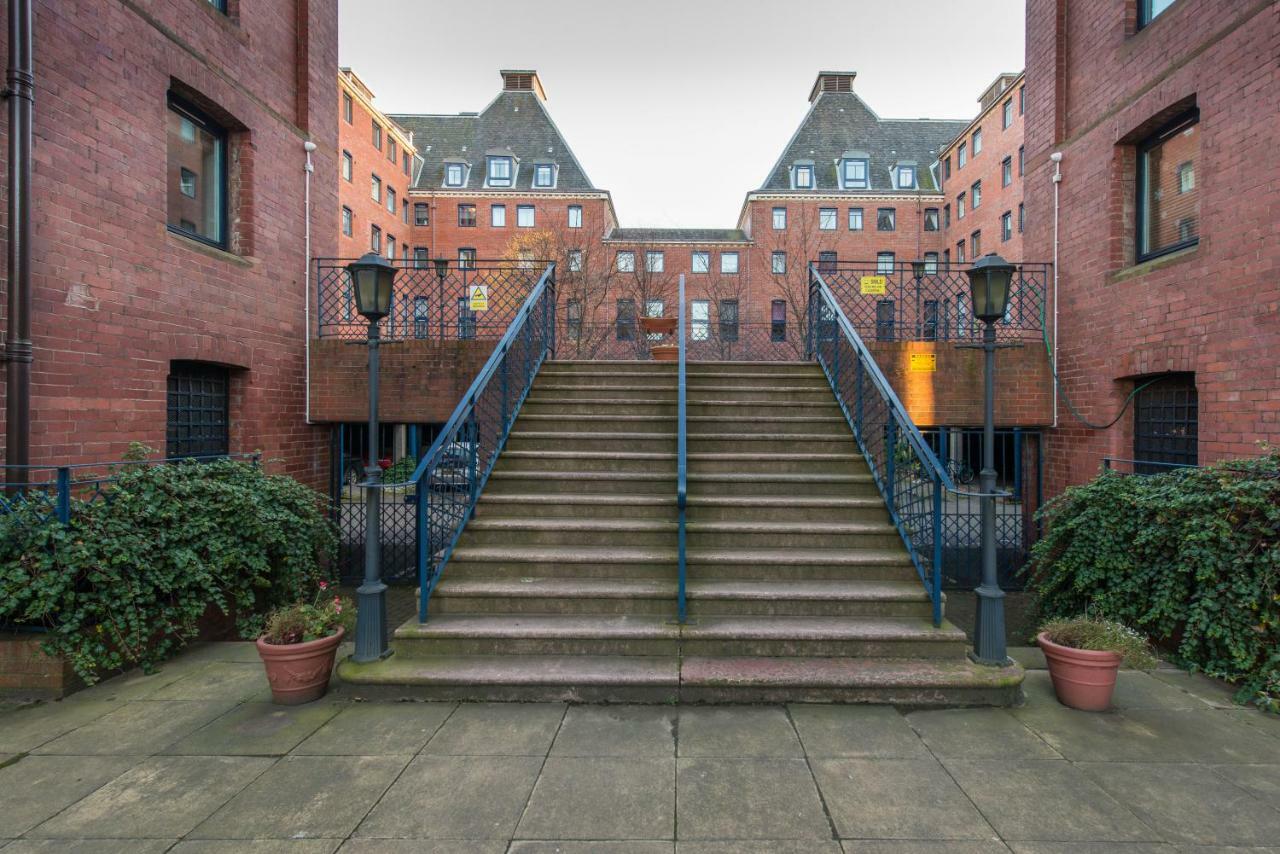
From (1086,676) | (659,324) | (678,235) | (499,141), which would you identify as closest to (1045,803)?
(1086,676)

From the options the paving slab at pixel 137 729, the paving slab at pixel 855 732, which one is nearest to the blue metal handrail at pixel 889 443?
the paving slab at pixel 855 732

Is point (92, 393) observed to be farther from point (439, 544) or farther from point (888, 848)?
point (888, 848)

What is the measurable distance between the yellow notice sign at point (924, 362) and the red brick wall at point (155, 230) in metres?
7.51

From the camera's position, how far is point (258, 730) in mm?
3422

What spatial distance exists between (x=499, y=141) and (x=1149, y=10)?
34589 mm

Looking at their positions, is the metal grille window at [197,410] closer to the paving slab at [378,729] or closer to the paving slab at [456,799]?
the paving slab at [378,729]

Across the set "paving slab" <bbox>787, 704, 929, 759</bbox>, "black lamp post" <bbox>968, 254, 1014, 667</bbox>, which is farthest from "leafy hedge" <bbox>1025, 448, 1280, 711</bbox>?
"paving slab" <bbox>787, 704, 929, 759</bbox>

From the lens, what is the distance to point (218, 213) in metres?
6.59

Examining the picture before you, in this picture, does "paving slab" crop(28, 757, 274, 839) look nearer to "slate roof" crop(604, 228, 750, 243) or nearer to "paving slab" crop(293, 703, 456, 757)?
"paving slab" crop(293, 703, 456, 757)

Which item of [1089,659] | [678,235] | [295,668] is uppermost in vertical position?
[678,235]

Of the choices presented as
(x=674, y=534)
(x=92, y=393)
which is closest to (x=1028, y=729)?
(x=674, y=534)

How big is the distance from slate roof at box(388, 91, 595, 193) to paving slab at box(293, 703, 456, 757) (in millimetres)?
33142

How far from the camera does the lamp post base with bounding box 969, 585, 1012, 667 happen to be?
12.8 feet

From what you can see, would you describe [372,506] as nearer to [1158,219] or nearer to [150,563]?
[150,563]
